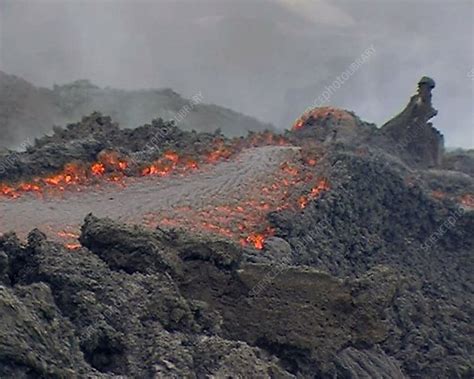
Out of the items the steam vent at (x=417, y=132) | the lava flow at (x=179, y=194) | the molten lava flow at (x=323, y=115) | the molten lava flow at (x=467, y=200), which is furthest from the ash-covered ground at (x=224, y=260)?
the molten lava flow at (x=323, y=115)

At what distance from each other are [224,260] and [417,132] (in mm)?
29478

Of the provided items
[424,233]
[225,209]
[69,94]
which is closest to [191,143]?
[225,209]

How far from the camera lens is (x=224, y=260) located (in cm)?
1303

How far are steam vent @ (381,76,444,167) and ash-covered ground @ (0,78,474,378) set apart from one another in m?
5.80

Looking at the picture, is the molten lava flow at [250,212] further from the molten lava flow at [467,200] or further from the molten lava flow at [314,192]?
the molten lava flow at [467,200]

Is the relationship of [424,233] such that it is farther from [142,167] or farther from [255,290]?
[255,290]

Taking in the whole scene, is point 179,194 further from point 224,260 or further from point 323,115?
point 323,115

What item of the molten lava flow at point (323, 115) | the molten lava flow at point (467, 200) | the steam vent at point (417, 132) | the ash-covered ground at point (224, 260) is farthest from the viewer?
the molten lava flow at point (323, 115)

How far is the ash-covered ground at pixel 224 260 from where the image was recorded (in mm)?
9547

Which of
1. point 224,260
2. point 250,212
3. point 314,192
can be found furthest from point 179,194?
point 224,260

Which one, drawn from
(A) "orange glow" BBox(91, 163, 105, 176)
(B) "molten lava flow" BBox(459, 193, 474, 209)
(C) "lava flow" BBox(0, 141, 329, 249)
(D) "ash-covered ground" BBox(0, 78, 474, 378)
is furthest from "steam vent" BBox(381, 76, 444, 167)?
(A) "orange glow" BBox(91, 163, 105, 176)

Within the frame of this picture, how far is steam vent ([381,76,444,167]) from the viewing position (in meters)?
38.6

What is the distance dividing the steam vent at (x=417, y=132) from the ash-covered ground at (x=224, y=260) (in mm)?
5796

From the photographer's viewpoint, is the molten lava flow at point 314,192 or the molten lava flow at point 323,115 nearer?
the molten lava flow at point 314,192
